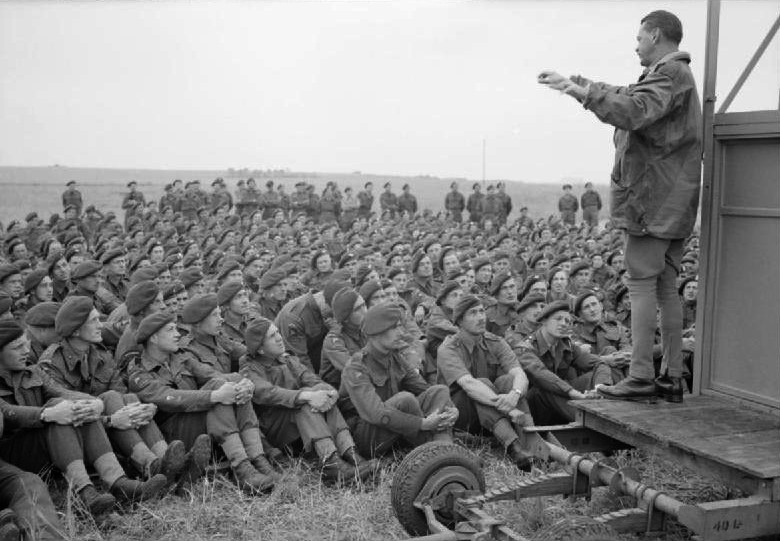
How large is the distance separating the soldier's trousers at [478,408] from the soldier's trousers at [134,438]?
7.57 feet

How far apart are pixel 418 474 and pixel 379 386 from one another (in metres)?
1.98

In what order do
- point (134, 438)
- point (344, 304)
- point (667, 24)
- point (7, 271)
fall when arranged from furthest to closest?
point (7, 271) < point (344, 304) < point (134, 438) < point (667, 24)

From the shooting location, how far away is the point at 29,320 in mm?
6000

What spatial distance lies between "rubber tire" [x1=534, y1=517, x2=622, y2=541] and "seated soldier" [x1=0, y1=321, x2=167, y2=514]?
254 cm

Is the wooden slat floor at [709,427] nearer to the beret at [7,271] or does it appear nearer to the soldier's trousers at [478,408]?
the soldier's trousers at [478,408]

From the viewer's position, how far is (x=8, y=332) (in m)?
4.79

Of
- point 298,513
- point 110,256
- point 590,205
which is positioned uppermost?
A: point 590,205

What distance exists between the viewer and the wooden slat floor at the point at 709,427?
332 cm

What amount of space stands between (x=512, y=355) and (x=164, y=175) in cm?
10064

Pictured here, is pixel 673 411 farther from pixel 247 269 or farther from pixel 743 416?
pixel 247 269

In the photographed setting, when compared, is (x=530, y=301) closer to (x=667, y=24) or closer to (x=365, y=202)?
(x=667, y=24)

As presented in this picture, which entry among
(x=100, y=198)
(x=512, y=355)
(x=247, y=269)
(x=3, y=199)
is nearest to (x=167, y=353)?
(x=512, y=355)

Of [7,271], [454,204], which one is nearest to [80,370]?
[7,271]

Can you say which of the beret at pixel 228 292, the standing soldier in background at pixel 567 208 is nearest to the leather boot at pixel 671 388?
the beret at pixel 228 292
